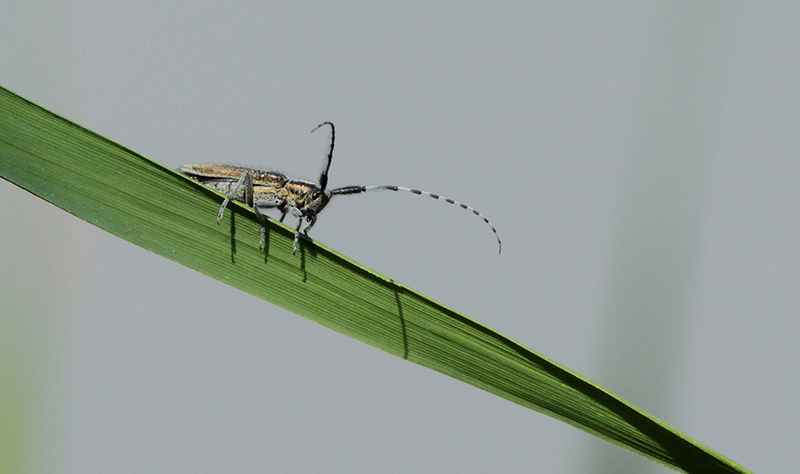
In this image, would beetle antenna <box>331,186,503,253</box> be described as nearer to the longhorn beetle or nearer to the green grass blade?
the longhorn beetle

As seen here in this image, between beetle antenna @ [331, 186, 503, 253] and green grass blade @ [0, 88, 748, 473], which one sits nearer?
green grass blade @ [0, 88, 748, 473]

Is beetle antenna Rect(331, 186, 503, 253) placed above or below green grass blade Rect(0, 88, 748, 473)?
above

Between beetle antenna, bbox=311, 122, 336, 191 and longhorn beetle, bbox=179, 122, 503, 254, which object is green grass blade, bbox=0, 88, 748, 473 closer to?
beetle antenna, bbox=311, 122, 336, 191

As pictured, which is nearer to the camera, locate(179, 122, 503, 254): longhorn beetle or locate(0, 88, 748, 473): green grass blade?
locate(0, 88, 748, 473): green grass blade

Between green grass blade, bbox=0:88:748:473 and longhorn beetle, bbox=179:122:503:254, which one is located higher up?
longhorn beetle, bbox=179:122:503:254

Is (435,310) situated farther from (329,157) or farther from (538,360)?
(329,157)

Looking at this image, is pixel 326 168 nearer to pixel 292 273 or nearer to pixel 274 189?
pixel 274 189

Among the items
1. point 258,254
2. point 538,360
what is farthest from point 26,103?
point 538,360

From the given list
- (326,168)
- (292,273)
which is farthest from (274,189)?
(292,273)

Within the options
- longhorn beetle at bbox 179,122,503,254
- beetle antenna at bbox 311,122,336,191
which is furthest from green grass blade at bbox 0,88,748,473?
longhorn beetle at bbox 179,122,503,254
